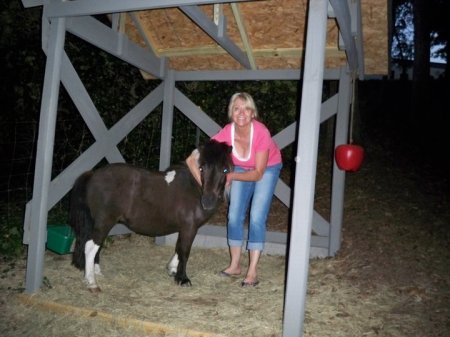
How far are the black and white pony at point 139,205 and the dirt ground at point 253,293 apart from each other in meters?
0.35

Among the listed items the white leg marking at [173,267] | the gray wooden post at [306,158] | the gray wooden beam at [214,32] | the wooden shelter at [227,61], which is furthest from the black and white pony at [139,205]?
the gray wooden beam at [214,32]

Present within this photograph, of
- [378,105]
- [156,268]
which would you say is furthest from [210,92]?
[378,105]

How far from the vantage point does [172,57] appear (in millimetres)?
5078

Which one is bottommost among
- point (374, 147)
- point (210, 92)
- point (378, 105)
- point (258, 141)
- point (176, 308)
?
point (176, 308)

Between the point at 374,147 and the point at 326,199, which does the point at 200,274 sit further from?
the point at 374,147

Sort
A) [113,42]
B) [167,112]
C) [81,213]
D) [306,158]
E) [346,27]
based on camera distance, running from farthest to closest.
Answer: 1. [167,112]
2. [113,42]
3. [81,213]
4. [346,27]
5. [306,158]

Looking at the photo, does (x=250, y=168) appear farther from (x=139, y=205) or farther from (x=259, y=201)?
(x=139, y=205)

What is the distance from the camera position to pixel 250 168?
3.71m

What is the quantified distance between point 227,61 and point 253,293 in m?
2.98

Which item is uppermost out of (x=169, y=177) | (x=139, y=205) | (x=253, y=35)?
(x=253, y=35)

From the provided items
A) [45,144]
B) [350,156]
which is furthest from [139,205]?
[350,156]

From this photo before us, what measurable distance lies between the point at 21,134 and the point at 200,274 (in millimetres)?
4777

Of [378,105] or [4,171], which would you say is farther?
[378,105]

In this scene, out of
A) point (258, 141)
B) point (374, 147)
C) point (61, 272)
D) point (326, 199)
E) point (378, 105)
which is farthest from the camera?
Result: point (378, 105)
